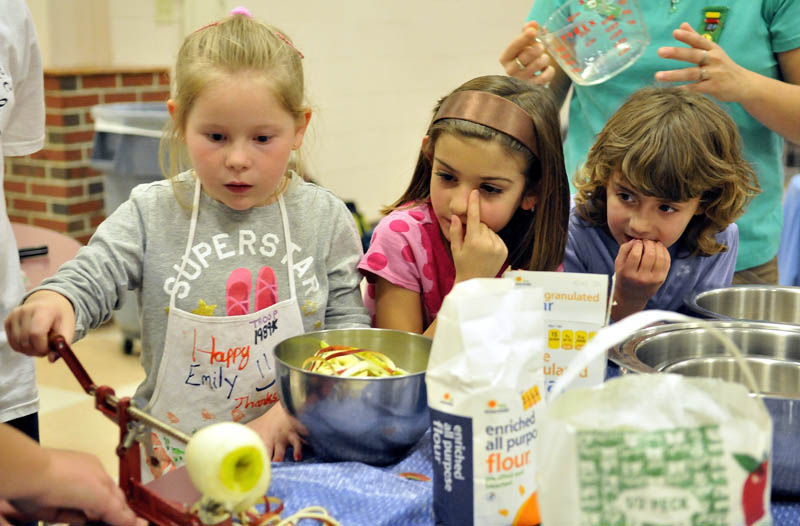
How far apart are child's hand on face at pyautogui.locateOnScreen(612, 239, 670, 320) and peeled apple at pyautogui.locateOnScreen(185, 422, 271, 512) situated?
0.93 metres

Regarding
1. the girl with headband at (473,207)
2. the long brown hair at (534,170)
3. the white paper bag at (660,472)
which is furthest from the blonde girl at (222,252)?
the white paper bag at (660,472)

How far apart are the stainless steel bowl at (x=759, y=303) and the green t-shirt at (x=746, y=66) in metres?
0.20

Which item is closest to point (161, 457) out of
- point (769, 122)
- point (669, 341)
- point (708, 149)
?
point (669, 341)

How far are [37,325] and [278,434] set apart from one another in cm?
34

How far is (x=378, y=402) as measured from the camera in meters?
0.99

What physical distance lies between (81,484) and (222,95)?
0.62 meters

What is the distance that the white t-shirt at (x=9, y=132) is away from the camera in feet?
4.61

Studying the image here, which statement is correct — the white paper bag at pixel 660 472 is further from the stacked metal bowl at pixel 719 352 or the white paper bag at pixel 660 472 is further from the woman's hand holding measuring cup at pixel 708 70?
the woman's hand holding measuring cup at pixel 708 70

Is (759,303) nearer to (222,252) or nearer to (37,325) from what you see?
(222,252)

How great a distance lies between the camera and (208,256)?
1323 millimetres

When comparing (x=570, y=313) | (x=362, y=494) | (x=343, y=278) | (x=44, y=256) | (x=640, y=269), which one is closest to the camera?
(x=362, y=494)

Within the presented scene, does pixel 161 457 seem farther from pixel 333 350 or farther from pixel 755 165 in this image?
pixel 755 165

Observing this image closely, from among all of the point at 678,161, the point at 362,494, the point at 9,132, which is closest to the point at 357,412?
the point at 362,494

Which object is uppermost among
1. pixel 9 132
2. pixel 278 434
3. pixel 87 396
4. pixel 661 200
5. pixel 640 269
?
pixel 9 132
